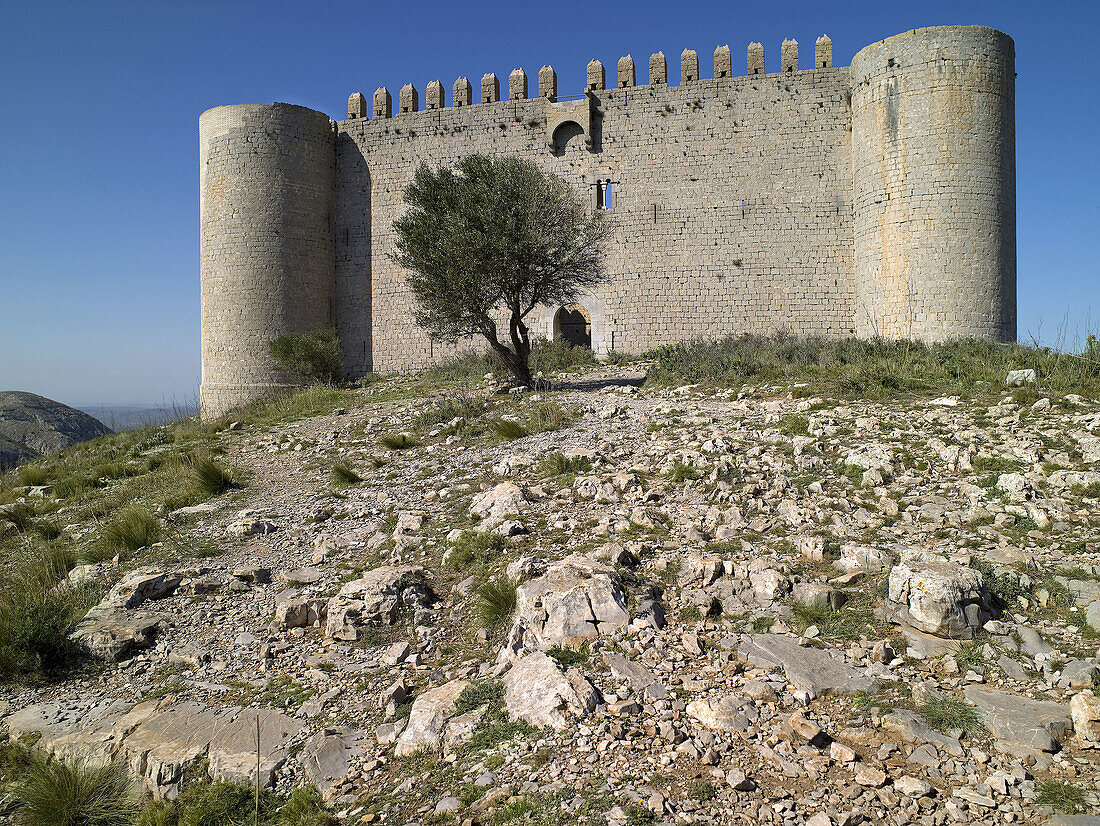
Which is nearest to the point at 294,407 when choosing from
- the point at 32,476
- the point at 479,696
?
the point at 32,476

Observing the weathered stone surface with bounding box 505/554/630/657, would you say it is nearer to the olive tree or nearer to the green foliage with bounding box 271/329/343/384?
the olive tree

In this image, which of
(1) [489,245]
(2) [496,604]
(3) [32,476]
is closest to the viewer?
(2) [496,604]

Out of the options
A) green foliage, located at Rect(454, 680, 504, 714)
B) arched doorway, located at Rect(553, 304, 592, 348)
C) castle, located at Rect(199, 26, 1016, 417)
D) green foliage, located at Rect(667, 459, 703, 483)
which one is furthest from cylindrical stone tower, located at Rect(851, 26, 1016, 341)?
green foliage, located at Rect(454, 680, 504, 714)

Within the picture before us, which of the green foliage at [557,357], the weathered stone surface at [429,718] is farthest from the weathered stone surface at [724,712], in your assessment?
the green foliage at [557,357]

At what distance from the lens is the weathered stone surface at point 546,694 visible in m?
3.43

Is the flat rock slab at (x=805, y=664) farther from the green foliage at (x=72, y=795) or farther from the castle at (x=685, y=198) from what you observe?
the castle at (x=685, y=198)

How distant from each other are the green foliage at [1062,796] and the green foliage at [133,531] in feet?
24.8

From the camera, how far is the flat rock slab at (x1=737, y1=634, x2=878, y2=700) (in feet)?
11.3

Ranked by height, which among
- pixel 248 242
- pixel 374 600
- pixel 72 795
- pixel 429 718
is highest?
pixel 248 242

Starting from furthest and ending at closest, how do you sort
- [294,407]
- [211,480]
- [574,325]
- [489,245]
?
[574,325] < [294,407] < [489,245] < [211,480]

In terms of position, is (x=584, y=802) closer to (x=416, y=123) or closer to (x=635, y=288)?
(x=635, y=288)

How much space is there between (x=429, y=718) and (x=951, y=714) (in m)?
2.68

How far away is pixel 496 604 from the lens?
4.63 metres

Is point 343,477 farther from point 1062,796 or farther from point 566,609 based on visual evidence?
point 1062,796
